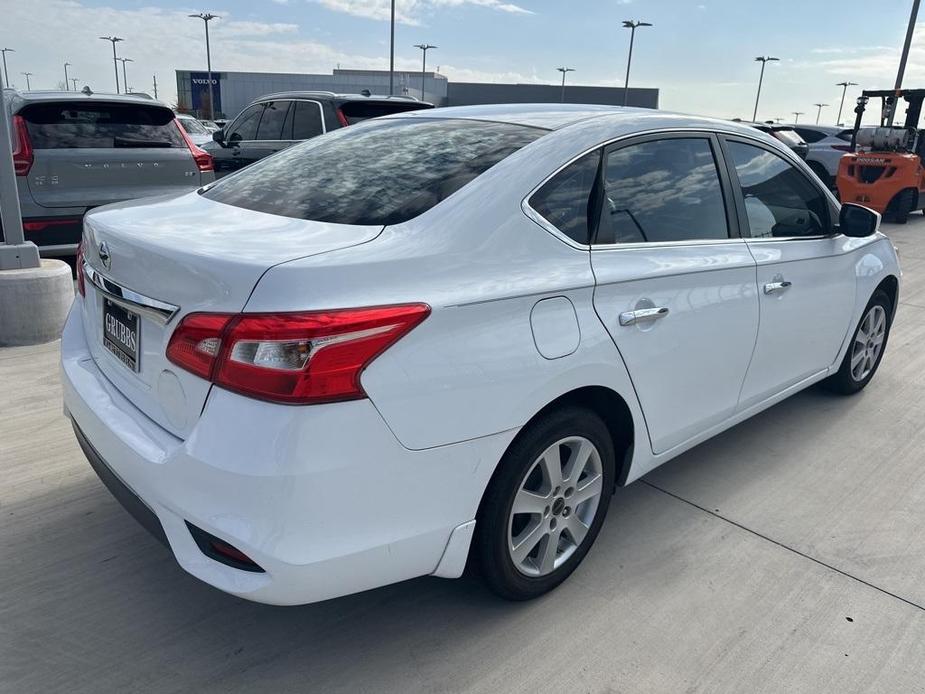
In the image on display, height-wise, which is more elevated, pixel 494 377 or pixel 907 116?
pixel 907 116

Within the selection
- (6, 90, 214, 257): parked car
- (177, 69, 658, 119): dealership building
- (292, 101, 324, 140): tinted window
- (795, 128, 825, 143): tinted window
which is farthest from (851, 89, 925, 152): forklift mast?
(177, 69, 658, 119): dealership building

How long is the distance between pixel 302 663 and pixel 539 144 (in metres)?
1.83

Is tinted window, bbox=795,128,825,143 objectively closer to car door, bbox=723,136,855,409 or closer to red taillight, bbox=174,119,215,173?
red taillight, bbox=174,119,215,173

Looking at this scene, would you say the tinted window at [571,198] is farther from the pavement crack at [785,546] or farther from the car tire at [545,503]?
the pavement crack at [785,546]

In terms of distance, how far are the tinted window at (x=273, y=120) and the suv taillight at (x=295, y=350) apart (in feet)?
25.4

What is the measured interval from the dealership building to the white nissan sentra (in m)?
65.8

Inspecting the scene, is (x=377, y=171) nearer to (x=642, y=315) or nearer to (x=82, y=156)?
(x=642, y=315)

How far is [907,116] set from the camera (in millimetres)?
13781

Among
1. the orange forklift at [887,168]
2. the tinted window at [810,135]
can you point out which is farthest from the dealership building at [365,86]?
the orange forklift at [887,168]

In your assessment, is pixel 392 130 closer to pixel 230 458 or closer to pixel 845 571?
pixel 230 458

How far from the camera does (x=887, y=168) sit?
508 inches

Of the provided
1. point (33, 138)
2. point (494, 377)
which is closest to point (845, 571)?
point (494, 377)

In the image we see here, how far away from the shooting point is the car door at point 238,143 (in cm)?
909

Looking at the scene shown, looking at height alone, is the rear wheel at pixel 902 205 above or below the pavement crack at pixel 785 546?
above
